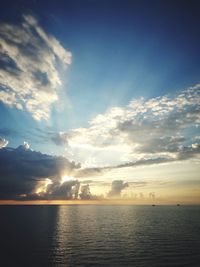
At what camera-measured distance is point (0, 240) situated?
80.4 meters

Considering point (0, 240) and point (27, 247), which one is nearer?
point (27, 247)

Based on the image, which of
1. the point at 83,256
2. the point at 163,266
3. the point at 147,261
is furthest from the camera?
the point at 83,256

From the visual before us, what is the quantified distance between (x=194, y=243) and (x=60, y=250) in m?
48.7

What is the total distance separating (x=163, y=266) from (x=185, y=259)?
10.00m

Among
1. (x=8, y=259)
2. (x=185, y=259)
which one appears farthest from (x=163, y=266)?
(x=8, y=259)

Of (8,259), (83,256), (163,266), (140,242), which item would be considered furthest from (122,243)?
(8,259)

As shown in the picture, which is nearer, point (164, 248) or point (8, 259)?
point (8, 259)

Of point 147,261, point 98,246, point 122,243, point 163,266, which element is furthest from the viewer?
point 122,243

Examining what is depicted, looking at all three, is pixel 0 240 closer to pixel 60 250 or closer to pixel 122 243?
pixel 60 250

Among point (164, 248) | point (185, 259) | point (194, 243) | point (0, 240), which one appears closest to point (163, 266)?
point (185, 259)

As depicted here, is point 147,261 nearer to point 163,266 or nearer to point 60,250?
point 163,266

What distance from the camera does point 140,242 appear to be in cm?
7731

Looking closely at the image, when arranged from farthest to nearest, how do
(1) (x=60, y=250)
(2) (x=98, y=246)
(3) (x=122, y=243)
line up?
(3) (x=122, y=243), (2) (x=98, y=246), (1) (x=60, y=250)

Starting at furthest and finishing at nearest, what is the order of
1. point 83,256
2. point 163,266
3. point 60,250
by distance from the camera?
point 60,250 < point 83,256 < point 163,266
